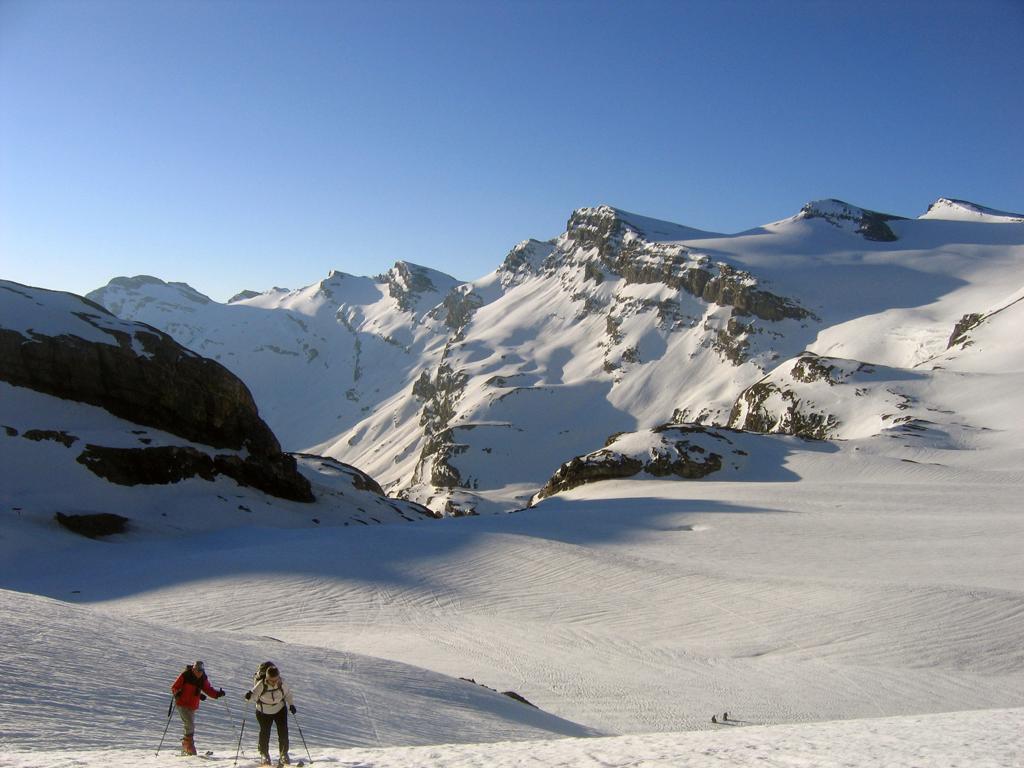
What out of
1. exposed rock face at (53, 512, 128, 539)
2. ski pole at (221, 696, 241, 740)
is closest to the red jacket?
ski pole at (221, 696, 241, 740)

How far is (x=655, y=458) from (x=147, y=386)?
37.2m

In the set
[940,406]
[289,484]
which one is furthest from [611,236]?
[289,484]

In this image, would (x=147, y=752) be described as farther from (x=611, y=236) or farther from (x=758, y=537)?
(x=611, y=236)

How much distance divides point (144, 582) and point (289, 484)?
2204cm

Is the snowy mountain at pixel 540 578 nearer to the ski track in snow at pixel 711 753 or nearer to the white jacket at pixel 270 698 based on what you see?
the ski track in snow at pixel 711 753

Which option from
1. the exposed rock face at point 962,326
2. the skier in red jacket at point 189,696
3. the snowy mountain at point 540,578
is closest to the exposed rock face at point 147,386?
the snowy mountain at point 540,578

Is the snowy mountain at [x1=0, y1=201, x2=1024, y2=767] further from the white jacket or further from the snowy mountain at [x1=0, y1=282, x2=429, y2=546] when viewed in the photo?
the white jacket

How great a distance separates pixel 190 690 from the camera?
406 inches

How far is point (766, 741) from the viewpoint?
10.8 meters

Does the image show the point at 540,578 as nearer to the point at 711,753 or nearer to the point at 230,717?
the point at 230,717

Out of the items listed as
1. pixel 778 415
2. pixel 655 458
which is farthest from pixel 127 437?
pixel 778 415

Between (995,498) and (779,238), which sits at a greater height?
(779,238)

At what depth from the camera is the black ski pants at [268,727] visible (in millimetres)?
9750

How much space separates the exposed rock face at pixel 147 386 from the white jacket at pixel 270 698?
37907 millimetres
